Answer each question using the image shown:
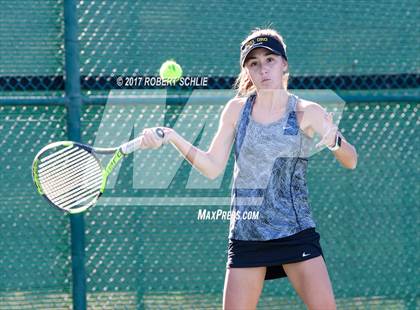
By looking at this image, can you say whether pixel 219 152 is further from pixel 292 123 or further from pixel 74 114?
pixel 74 114

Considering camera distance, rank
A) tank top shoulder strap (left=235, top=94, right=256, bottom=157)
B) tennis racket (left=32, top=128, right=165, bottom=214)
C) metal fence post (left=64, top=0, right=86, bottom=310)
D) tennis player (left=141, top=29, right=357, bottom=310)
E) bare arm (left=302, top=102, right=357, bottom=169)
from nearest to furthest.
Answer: bare arm (left=302, top=102, right=357, bottom=169) < tennis player (left=141, top=29, right=357, bottom=310) < tank top shoulder strap (left=235, top=94, right=256, bottom=157) < tennis racket (left=32, top=128, right=165, bottom=214) < metal fence post (left=64, top=0, right=86, bottom=310)

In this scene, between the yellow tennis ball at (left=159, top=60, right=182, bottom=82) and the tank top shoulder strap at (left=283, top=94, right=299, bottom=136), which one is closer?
the tank top shoulder strap at (left=283, top=94, right=299, bottom=136)

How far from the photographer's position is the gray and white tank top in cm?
355

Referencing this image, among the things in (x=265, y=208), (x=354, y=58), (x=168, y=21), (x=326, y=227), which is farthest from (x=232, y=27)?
(x=265, y=208)

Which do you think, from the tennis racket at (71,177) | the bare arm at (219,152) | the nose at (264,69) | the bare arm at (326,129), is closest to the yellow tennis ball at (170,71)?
the tennis racket at (71,177)

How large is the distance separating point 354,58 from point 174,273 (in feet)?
5.06

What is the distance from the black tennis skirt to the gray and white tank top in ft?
0.08

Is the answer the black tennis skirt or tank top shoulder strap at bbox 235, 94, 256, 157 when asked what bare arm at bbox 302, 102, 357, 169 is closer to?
tank top shoulder strap at bbox 235, 94, 256, 157

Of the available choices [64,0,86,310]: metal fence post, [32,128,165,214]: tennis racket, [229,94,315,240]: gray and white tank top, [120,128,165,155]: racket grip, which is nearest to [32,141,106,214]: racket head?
[32,128,165,214]: tennis racket

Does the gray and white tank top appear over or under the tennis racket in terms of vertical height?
over

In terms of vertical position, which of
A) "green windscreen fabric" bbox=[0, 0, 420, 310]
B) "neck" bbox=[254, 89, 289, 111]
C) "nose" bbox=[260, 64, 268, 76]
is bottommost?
"green windscreen fabric" bbox=[0, 0, 420, 310]

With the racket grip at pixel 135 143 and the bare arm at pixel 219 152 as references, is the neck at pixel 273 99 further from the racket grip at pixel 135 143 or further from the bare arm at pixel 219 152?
the racket grip at pixel 135 143

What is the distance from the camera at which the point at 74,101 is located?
457 cm

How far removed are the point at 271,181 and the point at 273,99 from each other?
35 centimetres
